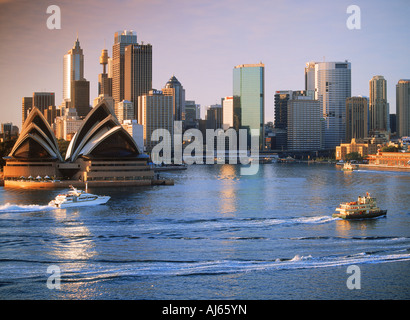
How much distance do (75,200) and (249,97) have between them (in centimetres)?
12140

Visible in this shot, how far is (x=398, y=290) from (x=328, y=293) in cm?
200

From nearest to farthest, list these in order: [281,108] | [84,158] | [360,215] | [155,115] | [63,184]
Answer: [360,215], [63,184], [84,158], [155,115], [281,108]

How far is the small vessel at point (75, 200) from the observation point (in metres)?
32.1

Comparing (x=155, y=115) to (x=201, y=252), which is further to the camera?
(x=155, y=115)

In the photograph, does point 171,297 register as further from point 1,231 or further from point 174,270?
point 1,231

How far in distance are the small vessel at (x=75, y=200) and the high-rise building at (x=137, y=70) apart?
111038 millimetres

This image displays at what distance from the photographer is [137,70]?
146000 millimetres

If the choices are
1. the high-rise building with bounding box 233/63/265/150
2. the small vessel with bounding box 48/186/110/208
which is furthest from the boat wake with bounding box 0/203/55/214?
the high-rise building with bounding box 233/63/265/150

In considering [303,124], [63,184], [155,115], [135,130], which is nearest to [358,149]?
[303,124]

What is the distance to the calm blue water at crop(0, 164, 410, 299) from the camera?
1558 cm

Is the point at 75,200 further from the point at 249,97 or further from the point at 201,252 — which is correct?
the point at 249,97

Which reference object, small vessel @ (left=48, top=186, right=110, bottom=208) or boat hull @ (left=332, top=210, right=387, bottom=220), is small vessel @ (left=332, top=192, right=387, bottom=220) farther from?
small vessel @ (left=48, top=186, right=110, bottom=208)

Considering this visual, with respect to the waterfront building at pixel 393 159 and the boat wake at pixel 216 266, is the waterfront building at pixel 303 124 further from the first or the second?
the boat wake at pixel 216 266

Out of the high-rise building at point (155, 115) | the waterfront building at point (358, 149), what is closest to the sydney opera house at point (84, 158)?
the waterfront building at point (358, 149)
